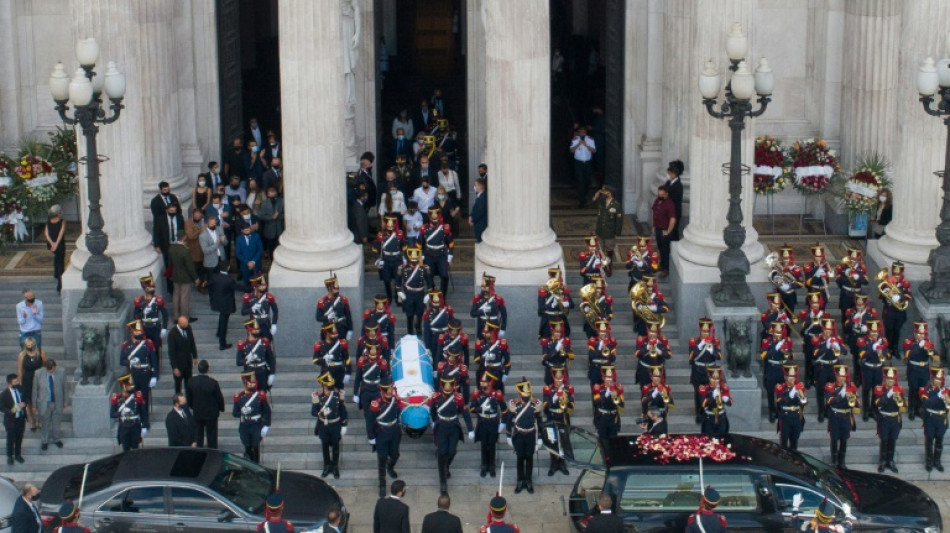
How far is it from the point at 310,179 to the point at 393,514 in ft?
27.8

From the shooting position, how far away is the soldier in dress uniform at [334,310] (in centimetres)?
3412

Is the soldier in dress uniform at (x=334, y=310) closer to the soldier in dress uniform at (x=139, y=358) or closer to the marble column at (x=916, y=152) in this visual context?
the soldier in dress uniform at (x=139, y=358)

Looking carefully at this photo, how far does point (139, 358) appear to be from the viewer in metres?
32.8

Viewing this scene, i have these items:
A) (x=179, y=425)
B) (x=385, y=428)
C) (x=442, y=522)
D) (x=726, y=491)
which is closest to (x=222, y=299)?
(x=179, y=425)

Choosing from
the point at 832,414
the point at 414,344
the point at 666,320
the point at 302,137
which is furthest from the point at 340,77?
the point at 832,414

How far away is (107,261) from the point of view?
111 ft

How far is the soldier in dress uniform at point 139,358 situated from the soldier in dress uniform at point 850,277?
38.2 ft

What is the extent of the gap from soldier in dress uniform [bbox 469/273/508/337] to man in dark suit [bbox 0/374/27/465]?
7.38 meters

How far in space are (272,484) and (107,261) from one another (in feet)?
19.5

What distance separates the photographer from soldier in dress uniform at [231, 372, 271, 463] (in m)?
31.7

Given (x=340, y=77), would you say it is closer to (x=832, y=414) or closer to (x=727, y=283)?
(x=727, y=283)

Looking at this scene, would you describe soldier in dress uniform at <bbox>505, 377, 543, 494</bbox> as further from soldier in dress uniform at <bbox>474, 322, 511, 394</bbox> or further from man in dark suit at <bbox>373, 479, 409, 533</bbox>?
man in dark suit at <bbox>373, 479, 409, 533</bbox>

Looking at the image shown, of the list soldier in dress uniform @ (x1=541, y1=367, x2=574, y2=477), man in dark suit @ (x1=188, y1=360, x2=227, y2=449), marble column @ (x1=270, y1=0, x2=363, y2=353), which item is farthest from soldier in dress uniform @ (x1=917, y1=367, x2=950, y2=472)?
man in dark suit @ (x1=188, y1=360, x2=227, y2=449)

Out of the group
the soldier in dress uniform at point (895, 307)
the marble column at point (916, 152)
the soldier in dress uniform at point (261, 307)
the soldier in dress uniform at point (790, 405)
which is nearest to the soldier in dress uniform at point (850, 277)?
the soldier in dress uniform at point (895, 307)
